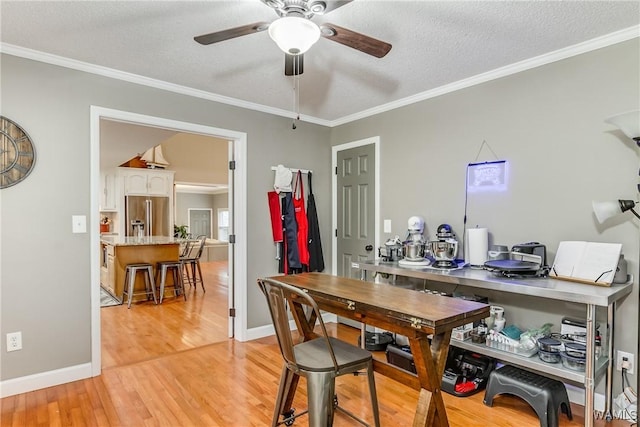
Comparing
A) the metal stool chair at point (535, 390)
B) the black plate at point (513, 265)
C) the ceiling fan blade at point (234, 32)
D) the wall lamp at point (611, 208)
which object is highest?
the ceiling fan blade at point (234, 32)

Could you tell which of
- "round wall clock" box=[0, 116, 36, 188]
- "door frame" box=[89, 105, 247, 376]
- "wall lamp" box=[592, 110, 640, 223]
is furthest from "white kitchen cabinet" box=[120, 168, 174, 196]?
"wall lamp" box=[592, 110, 640, 223]

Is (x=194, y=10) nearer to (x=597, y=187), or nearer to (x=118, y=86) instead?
(x=118, y=86)

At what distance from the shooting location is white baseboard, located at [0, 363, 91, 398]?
244 centimetres

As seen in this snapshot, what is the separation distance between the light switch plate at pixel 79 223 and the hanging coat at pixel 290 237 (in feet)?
5.94

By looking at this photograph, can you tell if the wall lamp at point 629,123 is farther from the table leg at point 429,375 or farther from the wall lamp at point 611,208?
the table leg at point 429,375

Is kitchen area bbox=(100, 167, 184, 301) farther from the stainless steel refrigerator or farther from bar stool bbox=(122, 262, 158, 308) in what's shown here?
bar stool bbox=(122, 262, 158, 308)

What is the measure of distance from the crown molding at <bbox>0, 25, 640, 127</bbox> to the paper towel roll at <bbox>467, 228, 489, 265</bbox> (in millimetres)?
1261

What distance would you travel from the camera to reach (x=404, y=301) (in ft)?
5.49

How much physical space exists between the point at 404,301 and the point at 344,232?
257 cm

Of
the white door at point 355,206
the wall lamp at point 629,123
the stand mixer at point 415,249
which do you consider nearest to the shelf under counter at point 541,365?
the stand mixer at point 415,249

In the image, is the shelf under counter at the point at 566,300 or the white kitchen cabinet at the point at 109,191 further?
the white kitchen cabinet at the point at 109,191

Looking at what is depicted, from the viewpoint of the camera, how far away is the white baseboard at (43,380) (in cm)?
244

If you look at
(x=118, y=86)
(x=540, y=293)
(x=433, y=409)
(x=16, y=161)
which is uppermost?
(x=118, y=86)

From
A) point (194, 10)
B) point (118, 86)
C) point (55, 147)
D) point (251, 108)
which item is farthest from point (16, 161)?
point (251, 108)
